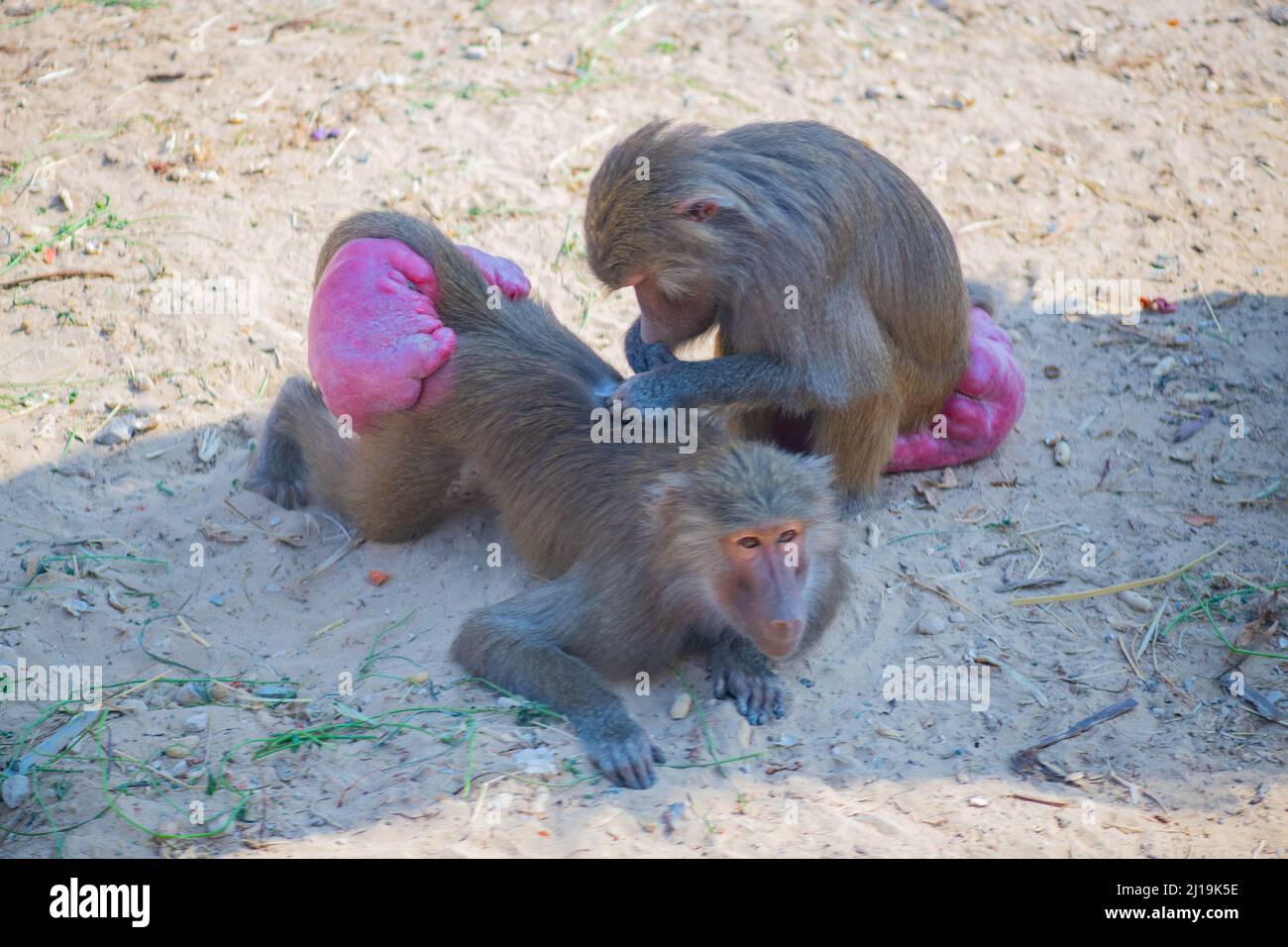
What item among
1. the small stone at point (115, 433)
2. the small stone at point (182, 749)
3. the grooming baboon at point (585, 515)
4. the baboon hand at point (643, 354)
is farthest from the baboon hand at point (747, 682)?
the small stone at point (115, 433)

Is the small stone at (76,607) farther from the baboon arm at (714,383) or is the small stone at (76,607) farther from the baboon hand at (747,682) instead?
the baboon hand at (747,682)

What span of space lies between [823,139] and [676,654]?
2.10 m

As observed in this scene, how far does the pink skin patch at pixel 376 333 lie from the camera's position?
458cm

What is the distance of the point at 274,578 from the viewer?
199 inches

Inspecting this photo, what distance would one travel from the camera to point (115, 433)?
5.46m

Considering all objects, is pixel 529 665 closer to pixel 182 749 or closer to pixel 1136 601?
pixel 182 749

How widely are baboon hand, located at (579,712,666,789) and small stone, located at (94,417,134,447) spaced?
273cm

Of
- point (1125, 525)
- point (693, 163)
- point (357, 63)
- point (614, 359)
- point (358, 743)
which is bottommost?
point (358, 743)

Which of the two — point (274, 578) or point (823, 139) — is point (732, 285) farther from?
point (274, 578)

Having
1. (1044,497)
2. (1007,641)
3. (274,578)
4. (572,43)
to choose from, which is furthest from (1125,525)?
(572,43)

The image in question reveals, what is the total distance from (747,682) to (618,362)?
90.4 inches

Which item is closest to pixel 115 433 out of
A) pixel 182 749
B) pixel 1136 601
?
pixel 182 749

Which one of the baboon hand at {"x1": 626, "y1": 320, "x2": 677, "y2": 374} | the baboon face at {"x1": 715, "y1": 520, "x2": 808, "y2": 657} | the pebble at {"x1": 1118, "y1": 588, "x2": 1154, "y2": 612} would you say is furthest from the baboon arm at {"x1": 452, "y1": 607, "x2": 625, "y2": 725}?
the pebble at {"x1": 1118, "y1": 588, "x2": 1154, "y2": 612}

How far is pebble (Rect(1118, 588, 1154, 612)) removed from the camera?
4688mm
